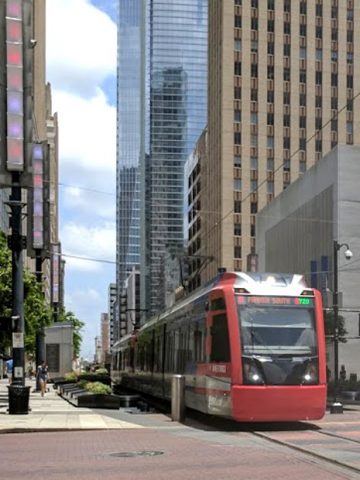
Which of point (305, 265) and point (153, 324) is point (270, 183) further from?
point (153, 324)

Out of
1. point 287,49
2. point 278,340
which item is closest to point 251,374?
point 278,340

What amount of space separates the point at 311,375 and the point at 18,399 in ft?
29.6

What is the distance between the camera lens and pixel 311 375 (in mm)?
16953

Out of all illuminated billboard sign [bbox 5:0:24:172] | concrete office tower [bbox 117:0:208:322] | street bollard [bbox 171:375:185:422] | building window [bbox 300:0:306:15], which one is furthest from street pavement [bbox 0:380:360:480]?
concrete office tower [bbox 117:0:208:322]

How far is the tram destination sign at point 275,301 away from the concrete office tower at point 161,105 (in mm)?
112246

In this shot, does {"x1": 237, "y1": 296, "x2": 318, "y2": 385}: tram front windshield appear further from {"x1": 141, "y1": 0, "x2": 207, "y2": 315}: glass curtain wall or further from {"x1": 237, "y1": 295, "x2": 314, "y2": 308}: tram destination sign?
{"x1": 141, "y1": 0, "x2": 207, "y2": 315}: glass curtain wall

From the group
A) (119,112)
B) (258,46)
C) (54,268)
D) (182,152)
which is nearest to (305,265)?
(54,268)

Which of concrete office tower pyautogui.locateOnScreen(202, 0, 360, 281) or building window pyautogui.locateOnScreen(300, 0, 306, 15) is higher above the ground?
building window pyautogui.locateOnScreen(300, 0, 306, 15)

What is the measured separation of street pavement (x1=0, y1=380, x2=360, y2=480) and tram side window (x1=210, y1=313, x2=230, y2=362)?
1619 mm

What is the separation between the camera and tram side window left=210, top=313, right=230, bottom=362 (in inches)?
668

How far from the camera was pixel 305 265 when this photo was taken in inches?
2375

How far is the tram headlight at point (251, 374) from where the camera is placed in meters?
16.5

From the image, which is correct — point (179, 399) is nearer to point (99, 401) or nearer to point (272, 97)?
point (99, 401)

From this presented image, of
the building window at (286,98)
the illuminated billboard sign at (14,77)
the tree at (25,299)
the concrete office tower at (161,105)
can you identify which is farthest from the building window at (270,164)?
the illuminated billboard sign at (14,77)
